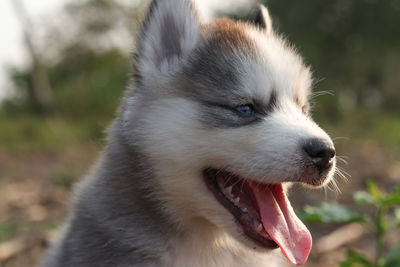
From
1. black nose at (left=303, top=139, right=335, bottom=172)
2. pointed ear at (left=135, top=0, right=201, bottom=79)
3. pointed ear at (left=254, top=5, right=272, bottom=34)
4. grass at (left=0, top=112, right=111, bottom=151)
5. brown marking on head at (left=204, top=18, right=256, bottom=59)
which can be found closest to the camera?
black nose at (left=303, top=139, right=335, bottom=172)

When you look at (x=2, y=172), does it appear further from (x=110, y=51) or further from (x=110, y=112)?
(x=110, y=51)

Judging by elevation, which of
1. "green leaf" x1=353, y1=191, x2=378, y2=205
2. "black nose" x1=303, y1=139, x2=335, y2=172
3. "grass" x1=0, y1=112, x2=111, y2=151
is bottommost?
"grass" x1=0, y1=112, x2=111, y2=151

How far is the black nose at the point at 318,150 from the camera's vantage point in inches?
100

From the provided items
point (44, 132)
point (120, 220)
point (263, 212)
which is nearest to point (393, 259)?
point (263, 212)

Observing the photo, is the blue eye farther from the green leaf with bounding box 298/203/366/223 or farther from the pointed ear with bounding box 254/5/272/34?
the pointed ear with bounding box 254/5/272/34

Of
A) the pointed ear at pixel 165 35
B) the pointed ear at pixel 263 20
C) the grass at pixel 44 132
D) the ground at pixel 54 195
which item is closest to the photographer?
the pointed ear at pixel 165 35

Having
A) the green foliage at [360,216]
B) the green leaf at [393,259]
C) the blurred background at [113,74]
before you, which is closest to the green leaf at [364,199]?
the green foliage at [360,216]

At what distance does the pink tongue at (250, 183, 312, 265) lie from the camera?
270cm

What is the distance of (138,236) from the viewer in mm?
2709

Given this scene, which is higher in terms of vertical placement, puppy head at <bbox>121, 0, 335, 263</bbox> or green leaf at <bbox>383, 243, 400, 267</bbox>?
puppy head at <bbox>121, 0, 335, 263</bbox>

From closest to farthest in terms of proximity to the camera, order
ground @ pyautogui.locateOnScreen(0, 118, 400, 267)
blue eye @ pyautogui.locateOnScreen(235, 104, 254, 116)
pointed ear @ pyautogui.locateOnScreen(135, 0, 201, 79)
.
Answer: blue eye @ pyautogui.locateOnScreen(235, 104, 254, 116) → pointed ear @ pyautogui.locateOnScreen(135, 0, 201, 79) → ground @ pyautogui.locateOnScreen(0, 118, 400, 267)

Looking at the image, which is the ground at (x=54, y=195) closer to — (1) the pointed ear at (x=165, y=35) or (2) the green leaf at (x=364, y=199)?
(1) the pointed ear at (x=165, y=35)

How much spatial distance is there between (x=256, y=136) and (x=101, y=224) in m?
0.95

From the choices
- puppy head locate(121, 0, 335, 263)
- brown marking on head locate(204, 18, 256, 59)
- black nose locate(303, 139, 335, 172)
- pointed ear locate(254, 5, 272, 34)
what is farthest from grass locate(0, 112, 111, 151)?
black nose locate(303, 139, 335, 172)
